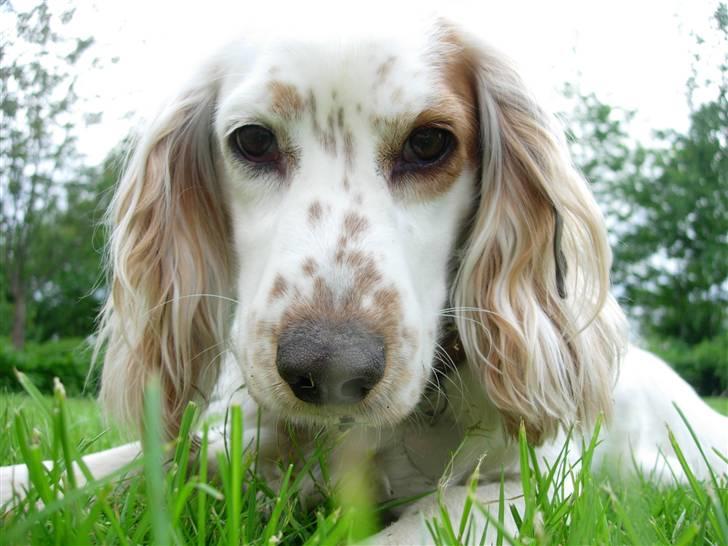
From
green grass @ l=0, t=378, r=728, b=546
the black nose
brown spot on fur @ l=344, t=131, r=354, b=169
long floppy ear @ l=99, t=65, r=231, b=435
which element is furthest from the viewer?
long floppy ear @ l=99, t=65, r=231, b=435

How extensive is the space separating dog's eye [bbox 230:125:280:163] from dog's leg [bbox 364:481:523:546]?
99cm

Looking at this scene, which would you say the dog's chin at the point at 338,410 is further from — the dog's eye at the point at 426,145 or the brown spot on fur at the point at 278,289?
the dog's eye at the point at 426,145

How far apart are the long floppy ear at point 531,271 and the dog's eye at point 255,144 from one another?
0.63 meters

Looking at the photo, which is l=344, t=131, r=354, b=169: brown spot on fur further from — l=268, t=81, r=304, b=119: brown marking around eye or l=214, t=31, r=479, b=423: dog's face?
l=268, t=81, r=304, b=119: brown marking around eye

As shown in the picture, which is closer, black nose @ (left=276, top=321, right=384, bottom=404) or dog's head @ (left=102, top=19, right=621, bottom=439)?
black nose @ (left=276, top=321, right=384, bottom=404)

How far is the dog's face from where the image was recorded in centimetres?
164

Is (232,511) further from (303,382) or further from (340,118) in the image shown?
(340,118)

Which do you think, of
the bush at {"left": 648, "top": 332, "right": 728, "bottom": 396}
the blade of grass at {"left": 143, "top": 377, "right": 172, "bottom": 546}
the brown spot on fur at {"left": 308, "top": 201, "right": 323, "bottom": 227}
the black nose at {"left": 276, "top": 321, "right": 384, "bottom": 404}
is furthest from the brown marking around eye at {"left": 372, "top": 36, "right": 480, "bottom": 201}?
the bush at {"left": 648, "top": 332, "right": 728, "bottom": 396}

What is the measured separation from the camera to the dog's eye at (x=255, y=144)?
2096mm

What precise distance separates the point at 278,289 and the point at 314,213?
250 millimetres

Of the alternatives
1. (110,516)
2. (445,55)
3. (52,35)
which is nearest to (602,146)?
(52,35)

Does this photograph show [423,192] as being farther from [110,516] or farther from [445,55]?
[110,516]

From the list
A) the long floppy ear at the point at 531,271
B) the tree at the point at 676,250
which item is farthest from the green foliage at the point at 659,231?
the long floppy ear at the point at 531,271

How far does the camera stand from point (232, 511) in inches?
46.5
